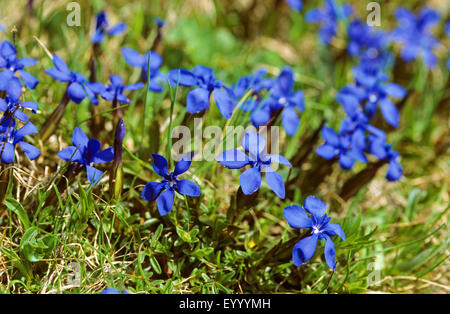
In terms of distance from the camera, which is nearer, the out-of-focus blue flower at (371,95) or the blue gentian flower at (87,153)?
the blue gentian flower at (87,153)

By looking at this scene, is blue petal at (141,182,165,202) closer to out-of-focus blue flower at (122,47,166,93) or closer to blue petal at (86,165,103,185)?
blue petal at (86,165,103,185)

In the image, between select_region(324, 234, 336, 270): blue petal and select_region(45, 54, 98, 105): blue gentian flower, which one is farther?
select_region(45, 54, 98, 105): blue gentian flower

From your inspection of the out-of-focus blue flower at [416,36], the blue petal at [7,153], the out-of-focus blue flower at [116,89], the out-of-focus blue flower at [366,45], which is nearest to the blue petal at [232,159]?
the out-of-focus blue flower at [116,89]

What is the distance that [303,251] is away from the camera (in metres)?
2.01

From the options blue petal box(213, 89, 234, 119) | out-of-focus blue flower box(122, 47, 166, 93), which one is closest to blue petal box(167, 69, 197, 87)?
blue petal box(213, 89, 234, 119)

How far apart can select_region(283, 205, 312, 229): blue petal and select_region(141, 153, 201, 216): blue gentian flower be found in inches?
16.0

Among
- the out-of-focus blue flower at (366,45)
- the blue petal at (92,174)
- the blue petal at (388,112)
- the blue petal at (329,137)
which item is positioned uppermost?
the out-of-focus blue flower at (366,45)

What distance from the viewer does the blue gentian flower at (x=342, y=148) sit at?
2496mm

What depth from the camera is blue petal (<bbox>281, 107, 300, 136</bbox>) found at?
8.79ft

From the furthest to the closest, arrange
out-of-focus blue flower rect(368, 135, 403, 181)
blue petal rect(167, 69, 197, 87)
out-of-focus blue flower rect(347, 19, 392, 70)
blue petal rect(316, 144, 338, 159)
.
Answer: out-of-focus blue flower rect(347, 19, 392, 70) < out-of-focus blue flower rect(368, 135, 403, 181) < blue petal rect(316, 144, 338, 159) < blue petal rect(167, 69, 197, 87)

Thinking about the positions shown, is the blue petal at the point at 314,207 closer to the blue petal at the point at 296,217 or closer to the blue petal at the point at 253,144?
the blue petal at the point at 296,217

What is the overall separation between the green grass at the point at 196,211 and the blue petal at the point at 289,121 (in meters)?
0.24

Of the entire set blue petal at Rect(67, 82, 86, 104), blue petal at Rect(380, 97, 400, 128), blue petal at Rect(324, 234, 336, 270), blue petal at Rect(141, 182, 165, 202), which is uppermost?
blue petal at Rect(380, 97, 400, 128)

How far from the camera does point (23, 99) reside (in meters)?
2.53
